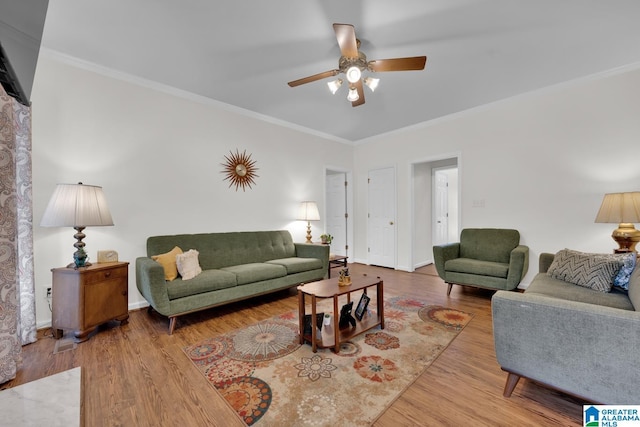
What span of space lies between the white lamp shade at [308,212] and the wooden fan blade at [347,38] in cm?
257

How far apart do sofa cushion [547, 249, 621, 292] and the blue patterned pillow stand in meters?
0.04

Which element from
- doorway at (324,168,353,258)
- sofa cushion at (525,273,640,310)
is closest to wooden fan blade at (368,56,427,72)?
sofa cushion at (525,273,640,310)

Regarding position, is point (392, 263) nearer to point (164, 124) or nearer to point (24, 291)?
point (164, 124)

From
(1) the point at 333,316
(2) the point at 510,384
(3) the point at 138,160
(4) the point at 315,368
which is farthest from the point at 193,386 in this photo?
(3) the point at 138,160

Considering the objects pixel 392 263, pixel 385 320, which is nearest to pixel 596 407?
pixel 385 320

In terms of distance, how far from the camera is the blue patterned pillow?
200 cm

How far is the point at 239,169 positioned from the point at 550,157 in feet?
13.7

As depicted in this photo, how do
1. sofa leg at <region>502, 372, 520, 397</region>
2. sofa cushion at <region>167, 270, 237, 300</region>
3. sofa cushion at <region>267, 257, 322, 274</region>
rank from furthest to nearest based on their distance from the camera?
sofa cushion at <region>267, 257, 322, 274</region> → sofa cushion at <region>167, 270, 237, 300</region> → sofa leg at <region>502, 372, 520, 397</region>

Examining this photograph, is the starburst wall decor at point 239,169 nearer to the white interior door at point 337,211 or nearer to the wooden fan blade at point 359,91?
the wooden fan blade at point 359,91

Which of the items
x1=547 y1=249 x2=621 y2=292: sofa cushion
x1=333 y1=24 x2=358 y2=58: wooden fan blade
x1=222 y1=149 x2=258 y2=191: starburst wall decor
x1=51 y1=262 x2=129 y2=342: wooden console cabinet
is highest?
x1=333 y1=24 x2=358 y2=58: wooden fan blade

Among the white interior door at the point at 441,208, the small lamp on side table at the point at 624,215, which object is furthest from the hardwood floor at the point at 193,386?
the white interior door at the point at 441,208

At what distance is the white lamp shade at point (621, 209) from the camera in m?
2.44

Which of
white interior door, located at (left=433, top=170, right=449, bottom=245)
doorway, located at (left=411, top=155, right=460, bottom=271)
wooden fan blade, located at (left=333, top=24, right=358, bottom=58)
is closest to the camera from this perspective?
wooden fan blade, located at (left=333, top=24, right=358, bottom=58)

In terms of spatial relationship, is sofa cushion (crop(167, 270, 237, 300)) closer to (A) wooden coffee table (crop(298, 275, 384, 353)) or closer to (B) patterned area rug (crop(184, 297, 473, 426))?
(B) patterned area rug (crop(184, 297, 473, 426))
